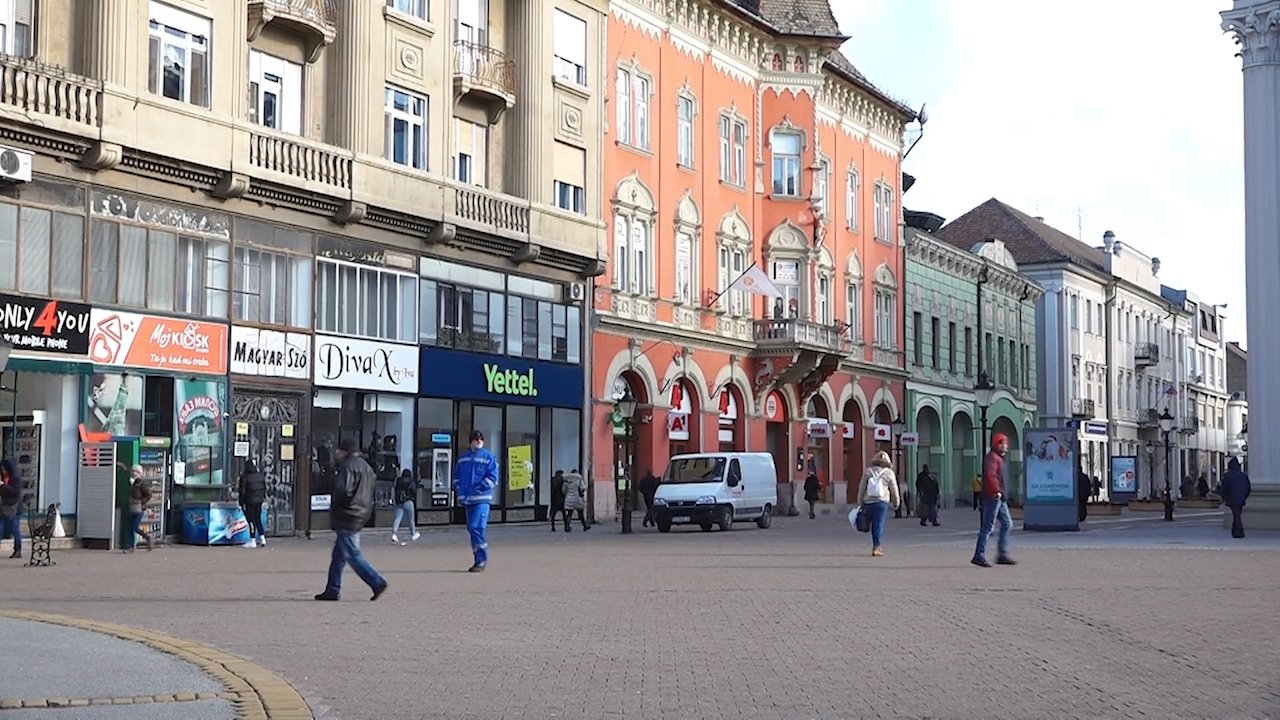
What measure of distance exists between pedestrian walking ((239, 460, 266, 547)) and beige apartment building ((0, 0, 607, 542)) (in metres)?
1.10

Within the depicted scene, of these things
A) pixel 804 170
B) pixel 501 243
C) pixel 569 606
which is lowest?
pixel 569 606

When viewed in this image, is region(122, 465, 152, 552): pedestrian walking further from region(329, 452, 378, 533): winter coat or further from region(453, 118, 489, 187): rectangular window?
region(453, 118, 489, 187): rectangular window

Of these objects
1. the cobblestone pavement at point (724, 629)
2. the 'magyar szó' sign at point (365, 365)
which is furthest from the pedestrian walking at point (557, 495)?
the cobblestone pavement at point (724, 629)

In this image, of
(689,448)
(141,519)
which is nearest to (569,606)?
(141,519)

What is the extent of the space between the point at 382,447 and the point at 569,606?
68.4 feet

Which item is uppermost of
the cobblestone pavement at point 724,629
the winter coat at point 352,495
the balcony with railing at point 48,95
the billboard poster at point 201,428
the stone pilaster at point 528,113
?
the stone pilaster at point 528,113

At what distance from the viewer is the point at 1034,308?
86.2 metres

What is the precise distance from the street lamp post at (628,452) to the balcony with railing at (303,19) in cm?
1114

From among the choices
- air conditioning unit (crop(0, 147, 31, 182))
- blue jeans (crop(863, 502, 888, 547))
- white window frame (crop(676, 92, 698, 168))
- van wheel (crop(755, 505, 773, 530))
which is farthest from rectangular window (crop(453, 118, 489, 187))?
blue jeans (crop(863, 502, 888, 547))

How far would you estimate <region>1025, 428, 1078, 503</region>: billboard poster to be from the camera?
39.0 m

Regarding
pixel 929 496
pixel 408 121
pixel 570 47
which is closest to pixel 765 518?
pixel 929 496

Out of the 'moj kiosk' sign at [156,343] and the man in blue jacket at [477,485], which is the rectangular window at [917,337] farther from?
the man in blue jacket at [477,485]

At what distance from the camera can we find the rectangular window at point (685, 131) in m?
51.1

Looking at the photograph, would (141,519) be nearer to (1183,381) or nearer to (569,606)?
(569,606)
